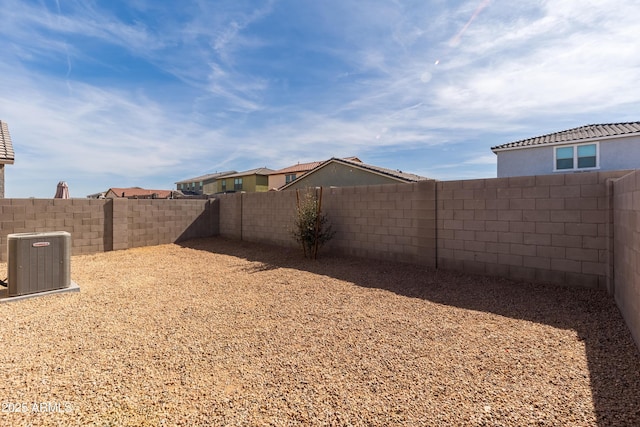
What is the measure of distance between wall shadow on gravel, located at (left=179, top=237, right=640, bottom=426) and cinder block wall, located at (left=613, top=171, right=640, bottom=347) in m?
0.23

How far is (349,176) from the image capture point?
70.9 feet

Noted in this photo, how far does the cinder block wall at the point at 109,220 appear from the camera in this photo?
8.95 meters

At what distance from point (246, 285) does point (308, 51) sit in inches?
323

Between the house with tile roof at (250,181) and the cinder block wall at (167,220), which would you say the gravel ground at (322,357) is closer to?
the cinder block wall at (167,220)

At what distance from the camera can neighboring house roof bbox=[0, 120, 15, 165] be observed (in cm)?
939

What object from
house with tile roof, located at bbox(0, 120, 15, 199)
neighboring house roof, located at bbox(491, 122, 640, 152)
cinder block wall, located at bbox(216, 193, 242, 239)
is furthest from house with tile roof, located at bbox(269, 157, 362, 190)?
house with tile roof, located at bbox(0, 120, 15, 199)

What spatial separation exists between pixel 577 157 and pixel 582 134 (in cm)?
135

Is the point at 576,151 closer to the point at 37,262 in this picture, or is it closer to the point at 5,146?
the point at 37,262

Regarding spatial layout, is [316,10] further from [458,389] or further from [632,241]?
[458,389]

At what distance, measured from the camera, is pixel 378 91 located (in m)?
10.6

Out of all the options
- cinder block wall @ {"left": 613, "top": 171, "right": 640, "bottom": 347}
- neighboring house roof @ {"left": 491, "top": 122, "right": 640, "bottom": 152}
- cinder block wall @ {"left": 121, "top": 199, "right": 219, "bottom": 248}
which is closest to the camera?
cinder block wall @ {"left": 613, "top": 171, "right": 640, "bottom": 347}

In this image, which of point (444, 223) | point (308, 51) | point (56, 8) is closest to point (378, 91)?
point (308, 51)

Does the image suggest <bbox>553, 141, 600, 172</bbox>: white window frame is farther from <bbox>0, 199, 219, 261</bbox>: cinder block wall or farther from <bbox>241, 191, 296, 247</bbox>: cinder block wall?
<bbox>0, 199, 219, 261</bbox>: cinder block wall

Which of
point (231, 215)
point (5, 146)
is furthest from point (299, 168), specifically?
point (5, 146)
